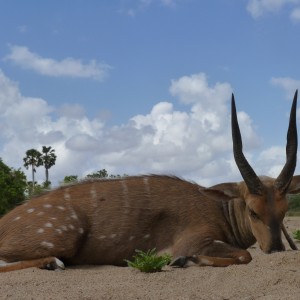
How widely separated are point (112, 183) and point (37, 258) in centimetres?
149

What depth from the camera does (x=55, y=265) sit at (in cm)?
713

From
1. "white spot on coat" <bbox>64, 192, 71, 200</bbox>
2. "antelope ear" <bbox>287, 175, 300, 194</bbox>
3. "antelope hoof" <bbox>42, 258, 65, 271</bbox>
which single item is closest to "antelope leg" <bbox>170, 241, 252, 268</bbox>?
"antelope ear" <bbox>287, 175, 300, 194</bbox>

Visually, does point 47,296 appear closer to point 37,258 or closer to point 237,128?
point 37,258

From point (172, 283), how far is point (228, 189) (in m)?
2.13

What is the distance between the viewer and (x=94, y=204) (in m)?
7.88

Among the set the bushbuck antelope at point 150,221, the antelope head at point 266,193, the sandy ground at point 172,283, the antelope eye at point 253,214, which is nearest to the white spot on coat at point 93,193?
the bushbuck antelope at point 150,221

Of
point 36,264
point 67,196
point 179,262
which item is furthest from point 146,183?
point 36,264

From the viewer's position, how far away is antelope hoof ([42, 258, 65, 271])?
7.11 metres

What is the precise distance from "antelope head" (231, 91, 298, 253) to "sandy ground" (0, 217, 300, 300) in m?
0.43

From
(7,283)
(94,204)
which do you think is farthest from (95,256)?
(7,283)

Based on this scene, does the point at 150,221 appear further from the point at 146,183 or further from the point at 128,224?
the point at 146,183

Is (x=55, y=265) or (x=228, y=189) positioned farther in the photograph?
(x=228, y=189)

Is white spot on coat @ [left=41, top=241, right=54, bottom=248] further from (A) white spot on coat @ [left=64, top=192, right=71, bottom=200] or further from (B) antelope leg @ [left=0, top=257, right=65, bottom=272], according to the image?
(A) white spot on coat @ [left=64, top=192, right=71, bottom=200]

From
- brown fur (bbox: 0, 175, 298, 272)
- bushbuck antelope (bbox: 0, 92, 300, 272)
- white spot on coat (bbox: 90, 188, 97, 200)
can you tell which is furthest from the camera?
white spot on coat (bbox: 90, 188, 97, 200)
